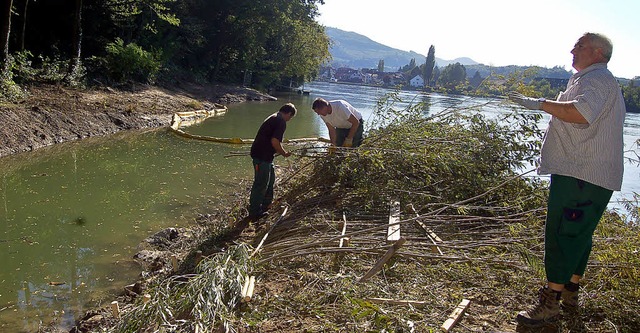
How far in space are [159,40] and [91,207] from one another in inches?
863

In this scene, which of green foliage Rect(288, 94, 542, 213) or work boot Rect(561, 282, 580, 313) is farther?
green foliage Rect(288, 94, 542, 213)

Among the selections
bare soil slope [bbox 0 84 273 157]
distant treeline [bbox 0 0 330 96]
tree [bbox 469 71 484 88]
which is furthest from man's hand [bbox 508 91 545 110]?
distant treeline [bbox 0 0 330 96]

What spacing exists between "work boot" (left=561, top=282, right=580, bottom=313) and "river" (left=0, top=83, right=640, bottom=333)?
7.29 feet

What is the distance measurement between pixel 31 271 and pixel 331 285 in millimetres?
3354

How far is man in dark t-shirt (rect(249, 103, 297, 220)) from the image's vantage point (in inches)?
247

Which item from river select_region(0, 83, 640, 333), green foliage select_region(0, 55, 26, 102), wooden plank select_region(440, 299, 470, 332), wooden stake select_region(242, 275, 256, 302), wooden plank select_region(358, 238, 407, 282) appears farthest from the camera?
green foliage select_region(0, 55, 26, 102)

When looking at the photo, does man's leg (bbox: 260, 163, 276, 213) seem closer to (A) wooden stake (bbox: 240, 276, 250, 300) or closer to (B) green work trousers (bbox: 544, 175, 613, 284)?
(A) wooden stake (bbox: 240, 276, 250, 300)

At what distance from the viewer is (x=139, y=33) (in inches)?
962

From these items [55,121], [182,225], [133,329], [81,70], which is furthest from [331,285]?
[81,70]

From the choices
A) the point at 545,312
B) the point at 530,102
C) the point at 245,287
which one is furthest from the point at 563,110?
the point at 245,287

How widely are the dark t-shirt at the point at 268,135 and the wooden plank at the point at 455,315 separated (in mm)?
3577

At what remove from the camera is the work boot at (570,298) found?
125 inches

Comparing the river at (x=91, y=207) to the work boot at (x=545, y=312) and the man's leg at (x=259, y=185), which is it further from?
the work boot at (x=545, y=312)

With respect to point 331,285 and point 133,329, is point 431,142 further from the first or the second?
point 133,329
